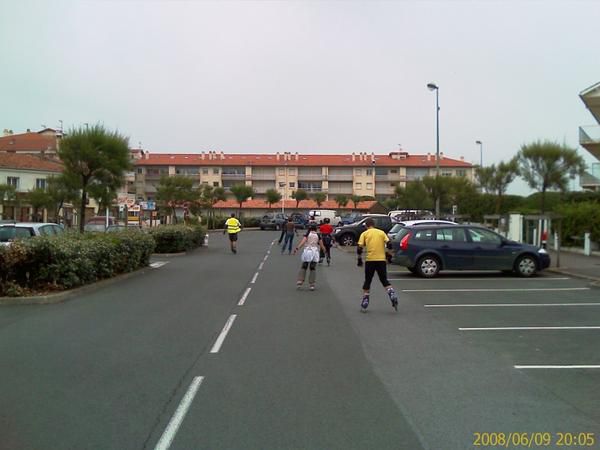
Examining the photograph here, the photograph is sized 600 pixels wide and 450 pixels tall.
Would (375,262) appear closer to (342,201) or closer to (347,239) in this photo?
(347,239)

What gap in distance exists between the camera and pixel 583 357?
786cm

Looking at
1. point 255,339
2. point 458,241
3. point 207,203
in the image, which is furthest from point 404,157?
point 255,339

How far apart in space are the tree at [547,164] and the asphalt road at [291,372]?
1493 centimetres

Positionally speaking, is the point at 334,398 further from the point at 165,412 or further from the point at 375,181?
the point at 375,181

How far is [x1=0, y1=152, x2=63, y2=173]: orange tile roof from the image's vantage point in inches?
2463

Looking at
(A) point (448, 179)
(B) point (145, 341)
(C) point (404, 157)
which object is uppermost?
(C) point (404, 157)

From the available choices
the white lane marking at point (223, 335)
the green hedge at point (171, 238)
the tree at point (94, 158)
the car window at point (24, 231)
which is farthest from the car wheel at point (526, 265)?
the green hedge at point (171, 238)

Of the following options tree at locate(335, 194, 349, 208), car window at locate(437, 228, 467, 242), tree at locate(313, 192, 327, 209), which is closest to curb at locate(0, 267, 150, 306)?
car window at locate(437, 228, 467, 242)

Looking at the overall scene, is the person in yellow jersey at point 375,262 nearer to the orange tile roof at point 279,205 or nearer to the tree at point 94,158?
the tree at point 94,158

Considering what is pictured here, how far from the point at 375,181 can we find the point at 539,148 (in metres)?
74.6

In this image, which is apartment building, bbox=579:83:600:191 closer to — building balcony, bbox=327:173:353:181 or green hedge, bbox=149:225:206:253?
green hedge, bbox=149:225:206:253

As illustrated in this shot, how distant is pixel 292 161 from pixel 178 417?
321ft

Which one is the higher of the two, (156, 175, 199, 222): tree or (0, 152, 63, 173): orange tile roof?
(0, 152, 63, 173): orange tile roof

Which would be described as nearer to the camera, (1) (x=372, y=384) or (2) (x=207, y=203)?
(1) (x=372, y=384)
